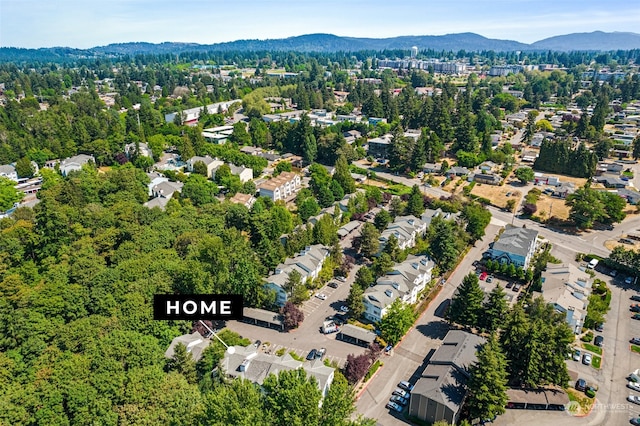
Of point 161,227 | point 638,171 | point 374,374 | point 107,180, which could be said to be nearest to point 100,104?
point 107,180

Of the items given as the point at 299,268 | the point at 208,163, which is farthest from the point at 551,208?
the point at 208,163

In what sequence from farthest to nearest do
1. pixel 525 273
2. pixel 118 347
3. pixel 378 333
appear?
1. pixel 525 273
2. pixel 378 333
3. pixel 118 347

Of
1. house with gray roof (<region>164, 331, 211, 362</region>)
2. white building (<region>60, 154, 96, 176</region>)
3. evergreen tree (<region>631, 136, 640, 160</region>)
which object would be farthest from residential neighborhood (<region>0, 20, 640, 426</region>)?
evergreen tree (<region>631, 136, 640, 160</region>)

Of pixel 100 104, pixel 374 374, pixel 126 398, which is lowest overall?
pixel 374 374

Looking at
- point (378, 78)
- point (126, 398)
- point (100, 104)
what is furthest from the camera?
point (378, 78)

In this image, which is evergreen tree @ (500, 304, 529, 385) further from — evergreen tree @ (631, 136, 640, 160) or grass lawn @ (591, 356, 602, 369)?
evergreen tree @ (631, 136, 640, 160)

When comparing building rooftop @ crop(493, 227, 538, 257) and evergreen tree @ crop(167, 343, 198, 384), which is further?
building rooftop @ crop(493, 227, 538, 257)

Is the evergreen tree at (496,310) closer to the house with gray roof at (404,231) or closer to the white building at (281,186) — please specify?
the house with gray roof at (404,231)

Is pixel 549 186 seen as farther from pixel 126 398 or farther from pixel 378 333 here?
pixel 126 398
